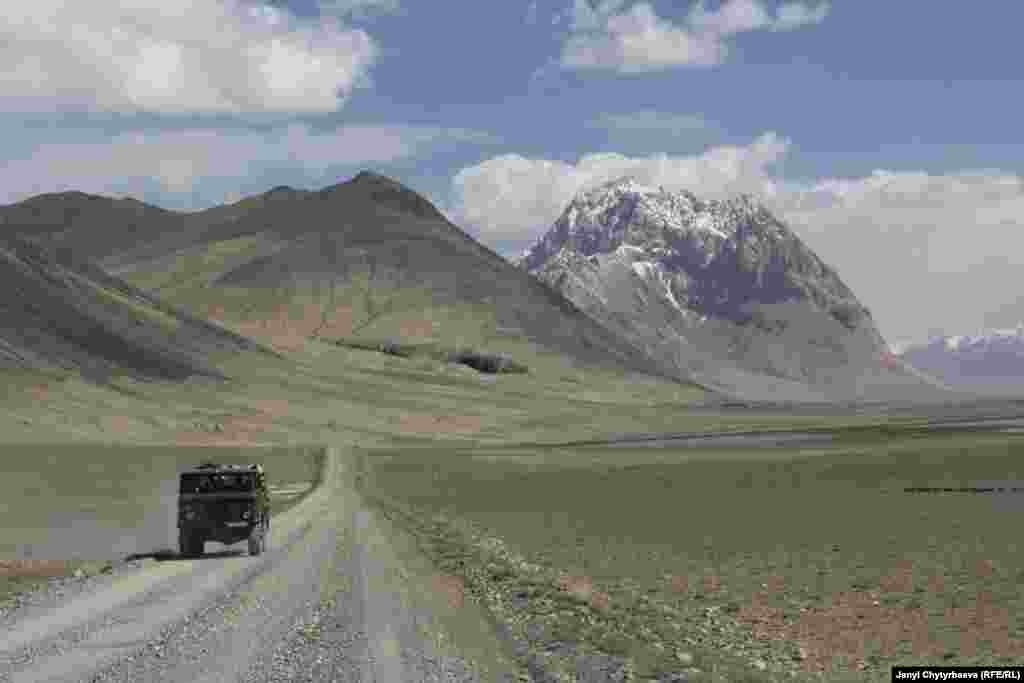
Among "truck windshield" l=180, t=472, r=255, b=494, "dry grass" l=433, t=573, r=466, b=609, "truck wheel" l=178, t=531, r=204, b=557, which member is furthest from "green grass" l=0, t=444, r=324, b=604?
"dry grass" l=433, t=573, r=466, b=609

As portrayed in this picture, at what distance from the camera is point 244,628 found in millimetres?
28812

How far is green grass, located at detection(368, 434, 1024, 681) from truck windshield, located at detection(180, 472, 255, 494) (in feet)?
25.3

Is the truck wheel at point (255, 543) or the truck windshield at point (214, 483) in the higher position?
the truck windshield at point (214, 483)

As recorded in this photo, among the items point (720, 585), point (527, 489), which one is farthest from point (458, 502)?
point (720, 585)

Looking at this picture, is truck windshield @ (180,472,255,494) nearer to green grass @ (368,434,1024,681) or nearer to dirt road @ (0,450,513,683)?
dirt road @ (0,450,513,683)

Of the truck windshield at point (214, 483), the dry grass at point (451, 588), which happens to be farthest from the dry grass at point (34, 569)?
the dry grass at point (451, 588)

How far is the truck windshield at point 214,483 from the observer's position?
1844 inches

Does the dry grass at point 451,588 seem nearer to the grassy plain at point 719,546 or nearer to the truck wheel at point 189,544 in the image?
the grassy plain at point 719,546

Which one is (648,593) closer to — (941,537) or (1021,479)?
(941,537)

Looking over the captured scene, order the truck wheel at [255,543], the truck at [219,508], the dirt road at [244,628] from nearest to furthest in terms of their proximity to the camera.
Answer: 1. the dirt road at [244,628]
2. the truck at [219,508]
3. the truck wheel at [255,543]

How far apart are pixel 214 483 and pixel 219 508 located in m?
1.03

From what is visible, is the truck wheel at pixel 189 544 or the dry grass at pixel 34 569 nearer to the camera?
the dry grass at pixel 34 569

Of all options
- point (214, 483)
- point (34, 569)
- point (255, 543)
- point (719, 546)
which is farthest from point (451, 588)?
point (719, 546)

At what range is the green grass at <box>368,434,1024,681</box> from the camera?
2806 cm
